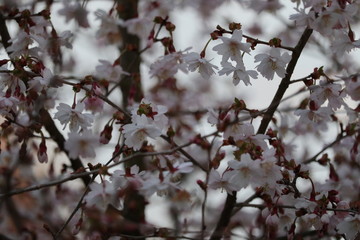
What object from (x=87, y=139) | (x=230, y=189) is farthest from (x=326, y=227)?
(x=87, y=139)

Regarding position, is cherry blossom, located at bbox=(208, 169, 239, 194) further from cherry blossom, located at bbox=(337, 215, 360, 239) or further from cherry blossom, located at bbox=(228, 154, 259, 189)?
cherry blossom, located at bbox=(337, 215, 360, 239)

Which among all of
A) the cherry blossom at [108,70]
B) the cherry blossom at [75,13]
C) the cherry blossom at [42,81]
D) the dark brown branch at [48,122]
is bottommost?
the cherry blossom at [42,81]

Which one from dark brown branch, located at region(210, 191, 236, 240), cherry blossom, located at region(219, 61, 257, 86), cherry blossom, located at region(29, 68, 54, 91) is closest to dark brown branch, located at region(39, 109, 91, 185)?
cherry blossom, located at region(29, 68, 54, 91)

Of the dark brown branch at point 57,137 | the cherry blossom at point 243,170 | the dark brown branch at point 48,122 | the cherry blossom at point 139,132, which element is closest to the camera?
the cherry blossom at point 243,170

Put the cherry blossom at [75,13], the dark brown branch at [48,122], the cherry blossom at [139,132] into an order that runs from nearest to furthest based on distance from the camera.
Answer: the cherry blossom at [139,132] → the dark brown branch at [48,122] → the cherry blossom at [75,13]

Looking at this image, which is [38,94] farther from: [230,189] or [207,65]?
[230,189]

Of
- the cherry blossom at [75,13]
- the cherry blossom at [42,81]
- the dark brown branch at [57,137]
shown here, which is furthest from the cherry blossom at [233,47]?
the cherry blossom at [75,13]

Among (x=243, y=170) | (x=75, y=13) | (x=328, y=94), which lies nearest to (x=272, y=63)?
(x=328, y=94)

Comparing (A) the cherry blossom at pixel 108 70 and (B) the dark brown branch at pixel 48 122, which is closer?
(B) the dark brown branch at pixel 48 122

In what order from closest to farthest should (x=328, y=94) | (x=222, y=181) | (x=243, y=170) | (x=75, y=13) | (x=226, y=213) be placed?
(x=243, y=170) < (x=222, y=181) < (x=328, y=94) < (x=226, y=213) < (x=75, y=13)

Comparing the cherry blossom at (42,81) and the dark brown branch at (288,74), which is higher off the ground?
the dark brown branch at (288,74)

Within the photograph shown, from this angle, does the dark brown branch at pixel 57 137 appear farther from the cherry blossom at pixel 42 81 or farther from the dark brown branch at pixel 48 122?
the cherry blossom at pixel 42 81

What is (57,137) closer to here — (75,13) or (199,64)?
(199,64)

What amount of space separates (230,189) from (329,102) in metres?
0.59
